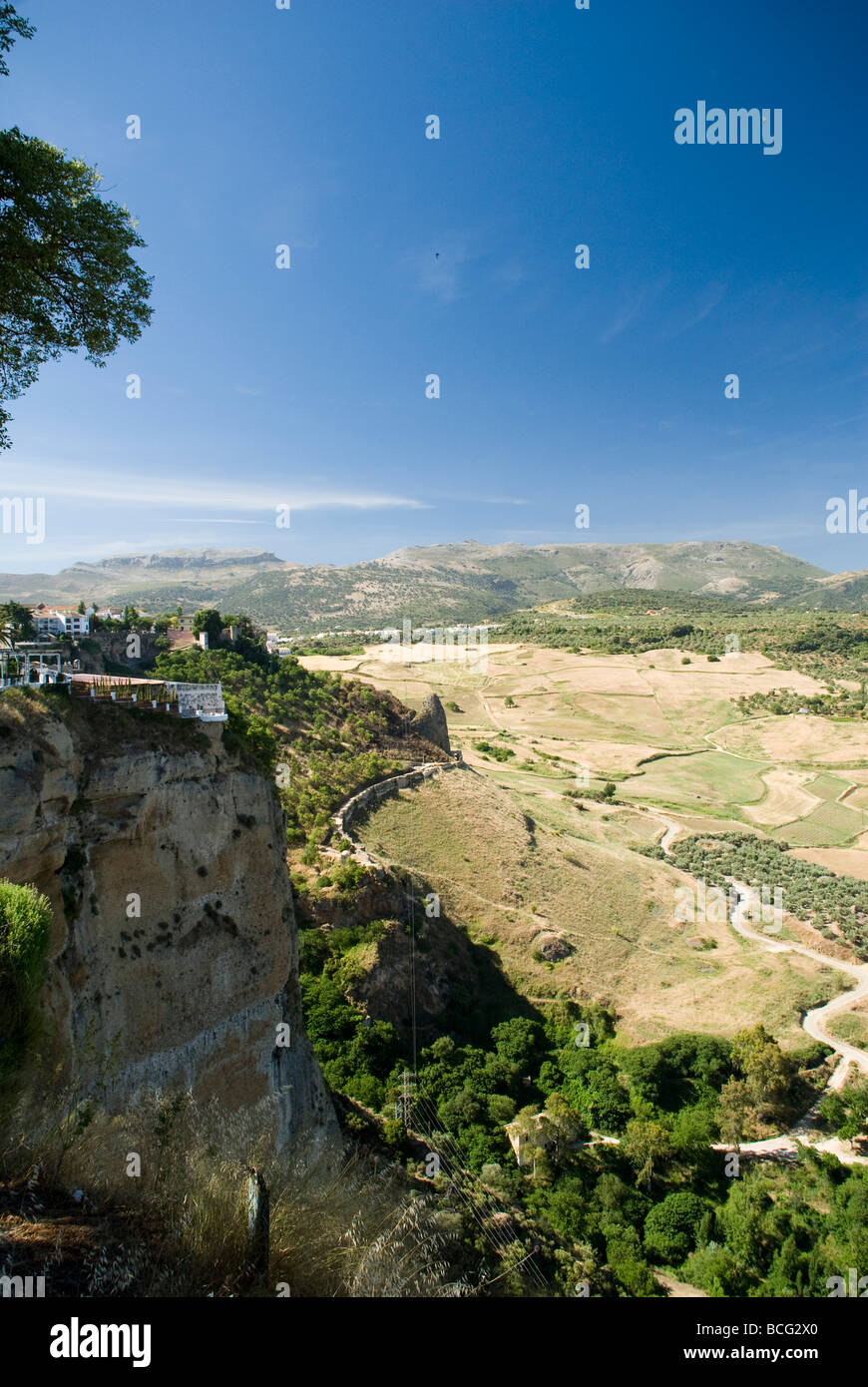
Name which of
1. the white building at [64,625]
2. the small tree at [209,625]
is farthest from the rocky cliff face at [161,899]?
the small tree at [209,625]

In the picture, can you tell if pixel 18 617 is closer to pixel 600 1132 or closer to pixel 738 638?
pixel 600 1132

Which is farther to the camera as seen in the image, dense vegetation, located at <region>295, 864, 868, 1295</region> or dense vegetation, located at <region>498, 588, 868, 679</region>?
dense vegetation, located at <region>498, 588, 868, 679</region>

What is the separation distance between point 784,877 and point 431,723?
97.0 ft

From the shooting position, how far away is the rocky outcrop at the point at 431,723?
51.4m

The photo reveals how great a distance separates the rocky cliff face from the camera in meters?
12.3

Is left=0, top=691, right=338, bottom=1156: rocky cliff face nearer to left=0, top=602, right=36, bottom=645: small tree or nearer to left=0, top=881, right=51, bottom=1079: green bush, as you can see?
left=0, top=881, right=51, bottom=1079: green bush

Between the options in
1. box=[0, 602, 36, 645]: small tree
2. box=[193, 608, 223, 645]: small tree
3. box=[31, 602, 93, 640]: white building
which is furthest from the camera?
box=[193, 608, 223, 645]: small tree

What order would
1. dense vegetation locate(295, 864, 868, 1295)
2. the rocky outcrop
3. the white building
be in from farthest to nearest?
1. the rocky outcrop
2. the white building
3. dense vegetation locate(295, 864, 868, 1295)

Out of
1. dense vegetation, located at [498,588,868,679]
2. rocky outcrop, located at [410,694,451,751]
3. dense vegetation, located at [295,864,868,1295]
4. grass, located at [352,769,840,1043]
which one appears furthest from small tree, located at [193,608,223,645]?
dense vegetation, located at [498,588,868,679]

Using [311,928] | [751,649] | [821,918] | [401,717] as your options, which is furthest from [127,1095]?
[751,649]

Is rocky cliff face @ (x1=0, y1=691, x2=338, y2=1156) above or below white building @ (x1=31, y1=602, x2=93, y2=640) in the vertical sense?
below

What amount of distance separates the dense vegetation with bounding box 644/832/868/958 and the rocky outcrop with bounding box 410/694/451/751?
60.5ft

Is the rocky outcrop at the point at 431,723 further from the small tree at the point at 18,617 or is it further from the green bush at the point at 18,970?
the green bush at the point at 18,970
